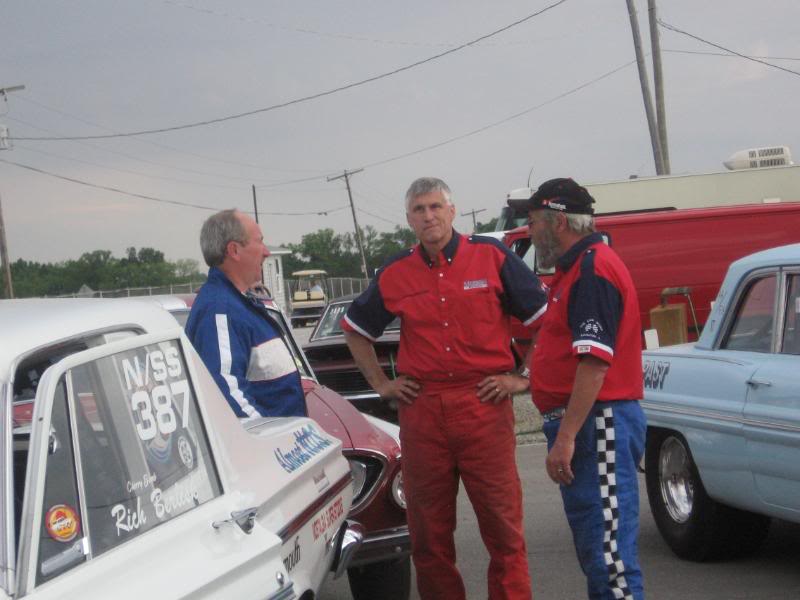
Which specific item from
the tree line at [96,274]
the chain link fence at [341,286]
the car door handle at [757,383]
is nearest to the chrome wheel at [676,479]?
the car door handle at [757,383]

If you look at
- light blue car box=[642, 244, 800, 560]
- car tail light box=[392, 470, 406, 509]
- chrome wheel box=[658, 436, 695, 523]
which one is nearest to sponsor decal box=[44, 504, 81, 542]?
car tail light box=[392, 470, 406, 509]

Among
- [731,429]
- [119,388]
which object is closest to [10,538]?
[119,388]

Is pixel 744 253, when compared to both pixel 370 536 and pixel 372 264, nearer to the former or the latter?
pixel 370 536

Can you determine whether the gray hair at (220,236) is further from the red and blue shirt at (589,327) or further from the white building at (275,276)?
the white building at (275,276)

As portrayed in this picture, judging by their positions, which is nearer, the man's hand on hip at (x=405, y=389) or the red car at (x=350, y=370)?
the man's hand on hip at (x=405, y=389)

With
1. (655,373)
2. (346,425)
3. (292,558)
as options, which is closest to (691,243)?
(655,373)

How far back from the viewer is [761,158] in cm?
2005

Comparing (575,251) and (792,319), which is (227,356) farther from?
(792,319)

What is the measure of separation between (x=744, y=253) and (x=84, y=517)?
13802mm

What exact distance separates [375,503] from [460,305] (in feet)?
4.08

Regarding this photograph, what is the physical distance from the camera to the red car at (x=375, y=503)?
5.22m

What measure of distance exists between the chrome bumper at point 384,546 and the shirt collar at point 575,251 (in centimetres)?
174

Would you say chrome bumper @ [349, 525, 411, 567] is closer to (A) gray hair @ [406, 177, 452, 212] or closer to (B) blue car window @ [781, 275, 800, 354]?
(A) gray hair @ [406, 177, 452, 212]

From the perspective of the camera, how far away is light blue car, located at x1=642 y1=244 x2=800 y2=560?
521cm
